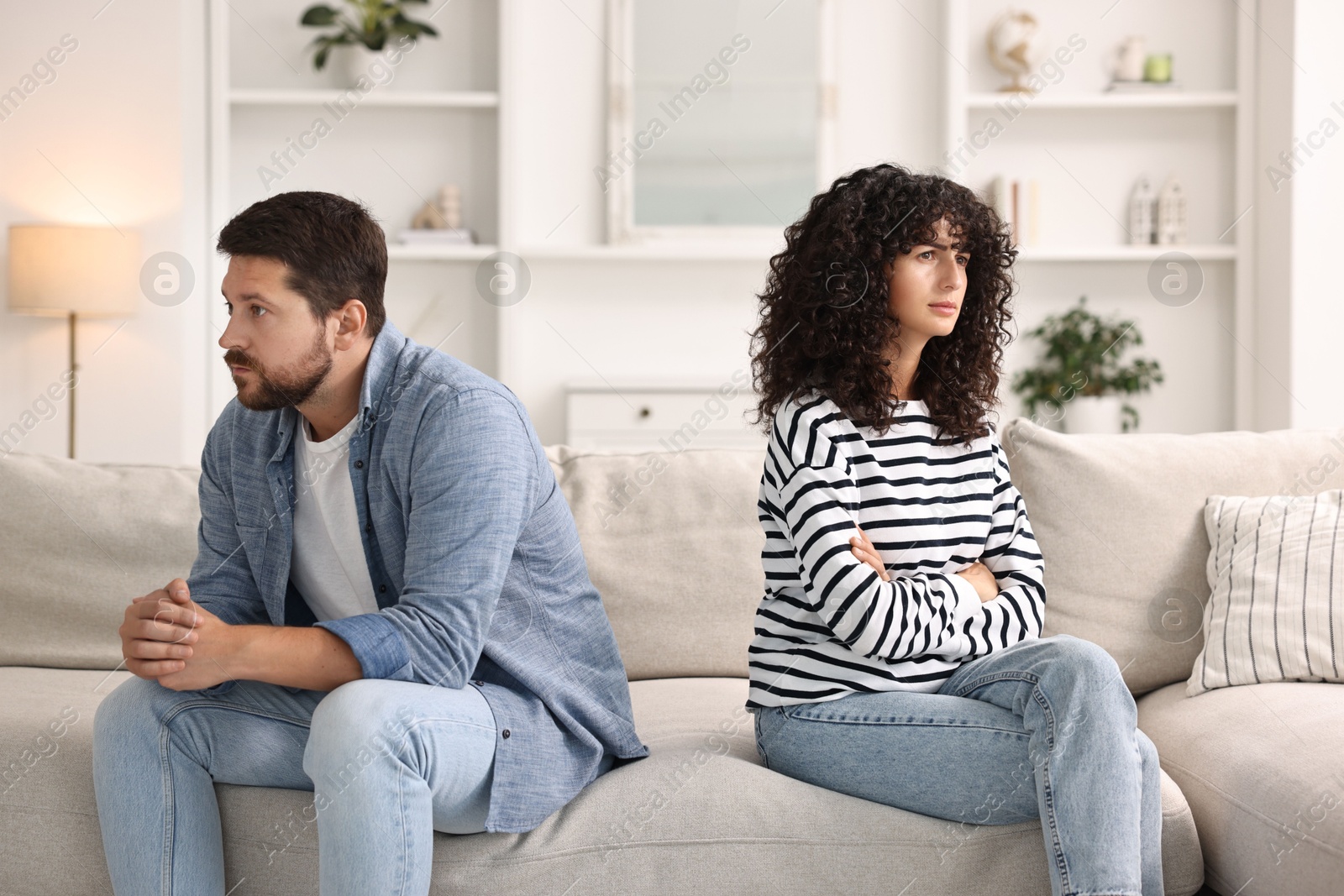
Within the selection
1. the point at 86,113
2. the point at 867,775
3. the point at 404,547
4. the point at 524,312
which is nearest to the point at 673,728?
the point at 867,775

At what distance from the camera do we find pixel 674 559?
6.05 ft

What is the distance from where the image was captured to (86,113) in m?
3.46

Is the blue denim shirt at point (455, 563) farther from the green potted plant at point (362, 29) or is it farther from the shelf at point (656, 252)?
the green potted plant at point (362, 29)

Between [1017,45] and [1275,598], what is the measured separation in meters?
2.70

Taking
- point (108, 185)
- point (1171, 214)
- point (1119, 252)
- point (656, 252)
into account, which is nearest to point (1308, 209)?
point (1171, 214)

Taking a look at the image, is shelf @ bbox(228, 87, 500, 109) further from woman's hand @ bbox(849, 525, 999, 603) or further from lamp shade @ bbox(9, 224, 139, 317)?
woman's hand @ bbox(849, 525, 999, 603)

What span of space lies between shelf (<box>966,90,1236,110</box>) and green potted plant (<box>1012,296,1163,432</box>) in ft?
2.19

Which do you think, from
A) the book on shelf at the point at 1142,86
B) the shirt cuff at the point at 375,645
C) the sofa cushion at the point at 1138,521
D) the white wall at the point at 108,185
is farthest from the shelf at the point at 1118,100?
the shirt cuff at the point at 375,645

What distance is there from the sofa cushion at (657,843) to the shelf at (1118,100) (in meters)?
2.94

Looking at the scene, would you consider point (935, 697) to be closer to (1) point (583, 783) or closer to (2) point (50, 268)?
(1) point (583, 783)

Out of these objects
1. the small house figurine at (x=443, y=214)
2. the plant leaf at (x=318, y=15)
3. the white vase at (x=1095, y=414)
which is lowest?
the white vase at (x=1095, y=414)

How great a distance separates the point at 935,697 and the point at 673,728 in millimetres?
394

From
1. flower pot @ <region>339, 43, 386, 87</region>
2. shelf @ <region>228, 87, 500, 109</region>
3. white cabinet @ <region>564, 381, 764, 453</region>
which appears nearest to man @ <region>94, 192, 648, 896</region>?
white cabinet @ <region>564, 381, 764, 453</region>

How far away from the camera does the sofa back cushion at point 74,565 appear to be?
182 cm
